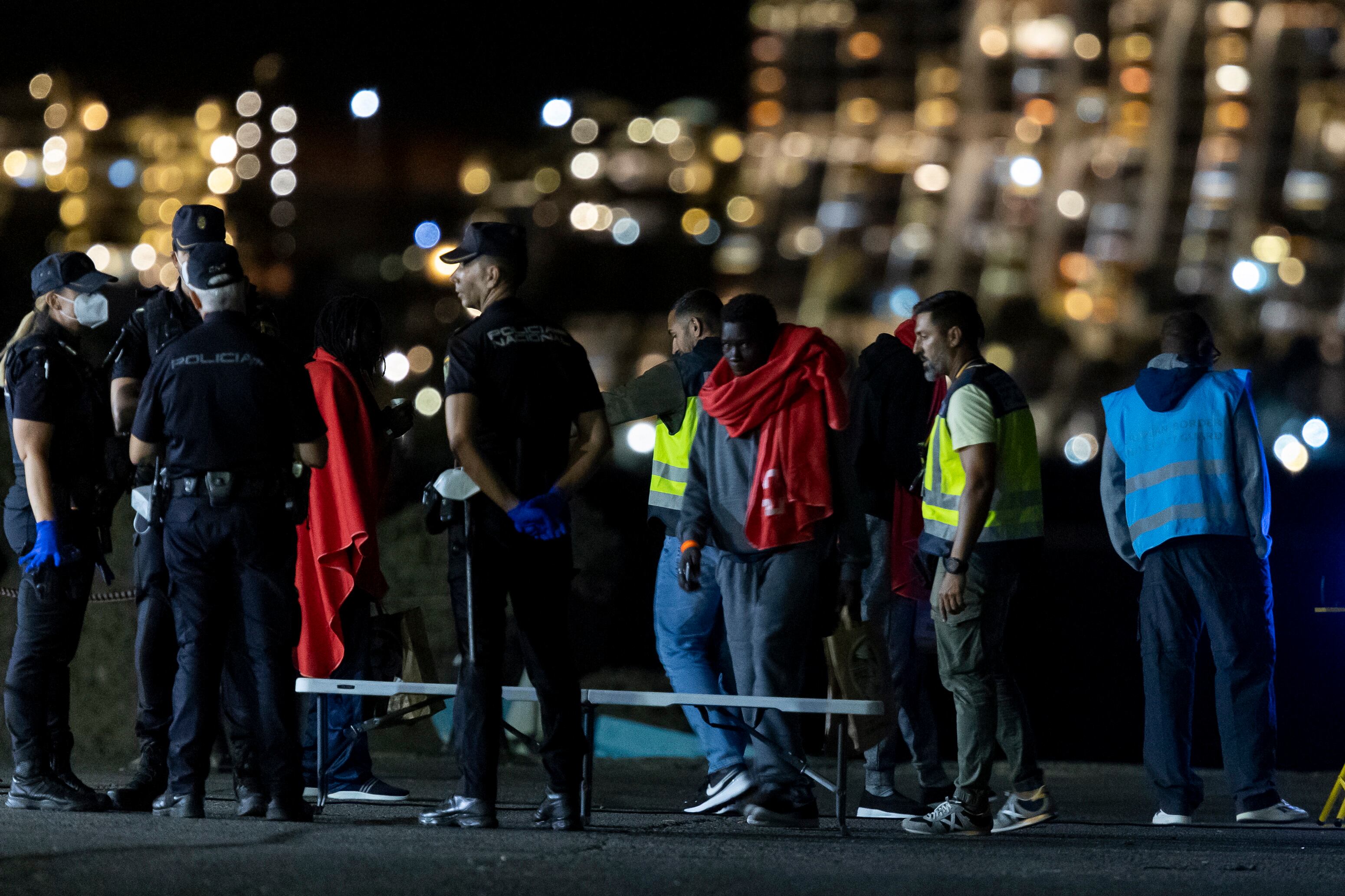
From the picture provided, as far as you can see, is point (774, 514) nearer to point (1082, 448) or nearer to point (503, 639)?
point (503, 639)

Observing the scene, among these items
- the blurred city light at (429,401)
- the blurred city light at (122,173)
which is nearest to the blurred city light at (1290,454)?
the blurred city light at (429,401)

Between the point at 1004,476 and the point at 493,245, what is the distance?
188 cm

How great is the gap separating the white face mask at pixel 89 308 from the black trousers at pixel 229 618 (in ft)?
2.89

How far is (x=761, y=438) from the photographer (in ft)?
20.2

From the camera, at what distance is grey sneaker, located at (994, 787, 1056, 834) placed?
6086 millimetres

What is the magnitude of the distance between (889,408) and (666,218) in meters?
118

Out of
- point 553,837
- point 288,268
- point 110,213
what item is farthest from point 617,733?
point 110,213

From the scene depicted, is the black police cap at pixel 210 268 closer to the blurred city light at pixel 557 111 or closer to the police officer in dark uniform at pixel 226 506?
the police officer in dark uniform at pixel 226 506

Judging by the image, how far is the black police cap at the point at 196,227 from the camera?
5965 millimetres

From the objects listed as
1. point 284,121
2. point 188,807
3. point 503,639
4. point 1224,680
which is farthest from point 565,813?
point 284,121

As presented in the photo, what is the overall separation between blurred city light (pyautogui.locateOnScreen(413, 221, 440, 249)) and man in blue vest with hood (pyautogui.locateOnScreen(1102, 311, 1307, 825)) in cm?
8055

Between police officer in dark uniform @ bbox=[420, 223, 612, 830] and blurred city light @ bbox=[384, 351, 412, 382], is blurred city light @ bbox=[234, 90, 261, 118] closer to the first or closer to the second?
blurred city light @ bbox=[384, 351, 412, 382]

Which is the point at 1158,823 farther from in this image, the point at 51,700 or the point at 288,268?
A: the point at 288,268

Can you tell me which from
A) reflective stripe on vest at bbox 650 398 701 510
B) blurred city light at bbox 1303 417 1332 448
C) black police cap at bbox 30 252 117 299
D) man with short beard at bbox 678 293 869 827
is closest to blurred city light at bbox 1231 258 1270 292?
blurred city light at bbox 1303 417 1332 448
